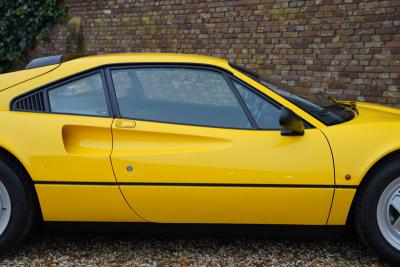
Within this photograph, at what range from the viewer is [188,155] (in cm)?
275

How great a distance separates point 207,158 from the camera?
2738mm

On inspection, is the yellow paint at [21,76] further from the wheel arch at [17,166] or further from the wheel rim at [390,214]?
the wheel rim at [390,214]

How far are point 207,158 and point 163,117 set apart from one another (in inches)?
15.7

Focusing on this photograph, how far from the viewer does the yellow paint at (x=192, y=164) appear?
107 inches

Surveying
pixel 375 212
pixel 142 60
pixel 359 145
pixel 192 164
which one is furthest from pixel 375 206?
pixel 142 60

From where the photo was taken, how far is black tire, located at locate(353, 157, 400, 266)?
2.71m

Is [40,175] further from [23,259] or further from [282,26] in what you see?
[282,26]

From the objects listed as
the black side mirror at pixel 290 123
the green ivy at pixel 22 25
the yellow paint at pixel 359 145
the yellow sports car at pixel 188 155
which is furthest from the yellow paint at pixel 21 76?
the green ivy at pixel 22 25

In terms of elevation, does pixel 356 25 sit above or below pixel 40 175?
above

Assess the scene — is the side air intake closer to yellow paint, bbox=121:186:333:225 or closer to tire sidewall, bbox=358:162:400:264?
yellow paint, bbox=121:186:333:225

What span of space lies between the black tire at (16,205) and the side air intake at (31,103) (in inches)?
15.0

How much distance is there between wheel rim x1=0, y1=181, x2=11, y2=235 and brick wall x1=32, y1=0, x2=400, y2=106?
490 centimetres

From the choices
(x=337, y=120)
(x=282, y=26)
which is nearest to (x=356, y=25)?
(x=282, y=26)

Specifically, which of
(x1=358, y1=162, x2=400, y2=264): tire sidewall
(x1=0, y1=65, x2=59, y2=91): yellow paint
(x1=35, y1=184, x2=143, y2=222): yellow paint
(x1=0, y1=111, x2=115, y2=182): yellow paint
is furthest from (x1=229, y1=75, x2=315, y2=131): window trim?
(x1=0, y1=65, x2=59, y2=91): yellow paint
